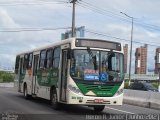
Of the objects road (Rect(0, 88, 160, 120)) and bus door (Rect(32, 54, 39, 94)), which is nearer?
road (Rect(0, 88, 160, 120))

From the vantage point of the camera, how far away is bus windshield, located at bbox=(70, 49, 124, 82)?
1800cm

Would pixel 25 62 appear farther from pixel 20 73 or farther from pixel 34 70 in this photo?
pixel 34 70

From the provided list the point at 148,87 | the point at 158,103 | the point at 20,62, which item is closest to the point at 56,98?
the point at 158,103

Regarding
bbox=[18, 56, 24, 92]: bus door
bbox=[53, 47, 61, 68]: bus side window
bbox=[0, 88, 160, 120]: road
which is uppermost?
bbox=[53, 47, 61, 68]: bus side window

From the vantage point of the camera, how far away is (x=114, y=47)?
18.8m

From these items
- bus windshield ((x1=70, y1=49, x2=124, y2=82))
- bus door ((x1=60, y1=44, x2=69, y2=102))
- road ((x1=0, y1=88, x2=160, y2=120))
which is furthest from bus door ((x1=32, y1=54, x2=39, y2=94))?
bus windshield ((x1=70, y1=49, x2=124, y2=82))

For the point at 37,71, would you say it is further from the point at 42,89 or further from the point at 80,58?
the point at 80,58

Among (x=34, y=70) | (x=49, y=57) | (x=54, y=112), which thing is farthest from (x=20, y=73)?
(x=54, y=112)

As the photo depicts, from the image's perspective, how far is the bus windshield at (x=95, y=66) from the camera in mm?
18000

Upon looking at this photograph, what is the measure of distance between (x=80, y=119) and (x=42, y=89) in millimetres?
6717

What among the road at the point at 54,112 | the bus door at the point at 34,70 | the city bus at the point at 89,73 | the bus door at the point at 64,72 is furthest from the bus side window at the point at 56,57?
the bus door at the point at 34,70

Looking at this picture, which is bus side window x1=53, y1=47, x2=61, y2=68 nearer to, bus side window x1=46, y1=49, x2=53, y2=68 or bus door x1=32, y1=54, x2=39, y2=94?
bus side window x1=46, y1=49, x2=53, y2=68

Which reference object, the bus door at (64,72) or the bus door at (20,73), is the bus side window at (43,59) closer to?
the bus door at (64,72)

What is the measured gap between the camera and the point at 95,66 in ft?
59.4
